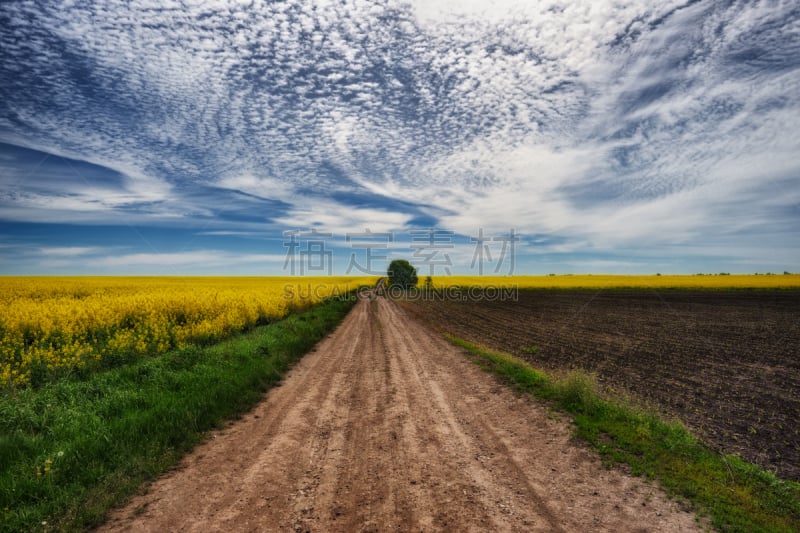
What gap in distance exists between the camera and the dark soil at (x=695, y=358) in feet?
24.3

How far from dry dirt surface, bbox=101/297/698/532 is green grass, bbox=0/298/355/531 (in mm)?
459

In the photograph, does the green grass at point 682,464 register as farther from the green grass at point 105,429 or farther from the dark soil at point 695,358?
the green grass at point 105,429

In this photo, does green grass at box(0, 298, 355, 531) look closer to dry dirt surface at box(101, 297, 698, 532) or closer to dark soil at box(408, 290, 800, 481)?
dry dirt surface at box(101, 297, 698, 532)

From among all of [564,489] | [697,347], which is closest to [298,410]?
[564,489]

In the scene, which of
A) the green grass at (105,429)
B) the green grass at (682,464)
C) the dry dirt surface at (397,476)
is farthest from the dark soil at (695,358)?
the green grass at (105,429)

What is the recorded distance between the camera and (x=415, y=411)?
7.93m

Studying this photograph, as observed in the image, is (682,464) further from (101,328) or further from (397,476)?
(101,328)

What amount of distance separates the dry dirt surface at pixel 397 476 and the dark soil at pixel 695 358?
321 cm

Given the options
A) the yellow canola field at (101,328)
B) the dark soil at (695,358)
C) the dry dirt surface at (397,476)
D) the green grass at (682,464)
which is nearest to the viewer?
the dry dirt surface at (397,476)

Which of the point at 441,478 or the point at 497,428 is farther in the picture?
the point at 497,428

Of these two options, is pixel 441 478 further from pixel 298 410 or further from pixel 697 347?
pixel 697 347

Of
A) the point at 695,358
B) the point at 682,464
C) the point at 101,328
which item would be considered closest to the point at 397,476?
the point at 682,464

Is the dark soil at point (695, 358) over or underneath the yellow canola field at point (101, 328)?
underneath

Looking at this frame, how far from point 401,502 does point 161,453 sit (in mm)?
3947
